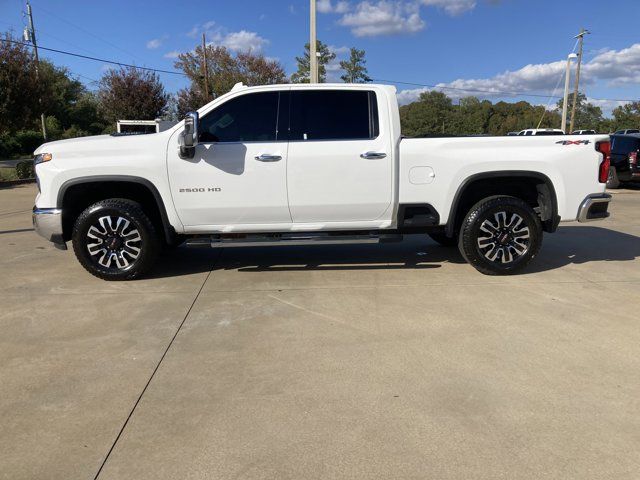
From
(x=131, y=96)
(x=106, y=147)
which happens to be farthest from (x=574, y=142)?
(x=131, y=96)

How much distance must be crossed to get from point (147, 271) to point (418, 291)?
3.01 metres

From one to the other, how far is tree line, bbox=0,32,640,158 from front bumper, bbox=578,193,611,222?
6.62 ft

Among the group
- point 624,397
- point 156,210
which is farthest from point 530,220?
point 156,210

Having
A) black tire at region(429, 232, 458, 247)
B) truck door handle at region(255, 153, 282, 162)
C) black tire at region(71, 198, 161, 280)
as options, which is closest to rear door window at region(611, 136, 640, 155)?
black tire at region(429, 232, 458, 247)

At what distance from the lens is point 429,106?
72875 mm

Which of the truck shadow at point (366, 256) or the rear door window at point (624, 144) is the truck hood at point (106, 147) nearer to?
the truck shadow at point (366, 256)

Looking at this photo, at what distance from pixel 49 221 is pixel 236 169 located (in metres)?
2.08

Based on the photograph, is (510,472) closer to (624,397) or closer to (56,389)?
(624,397)

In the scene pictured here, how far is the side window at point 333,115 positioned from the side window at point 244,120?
0.23 metres

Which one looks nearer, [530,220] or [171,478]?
[171,478]

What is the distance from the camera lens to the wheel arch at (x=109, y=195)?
209 inches

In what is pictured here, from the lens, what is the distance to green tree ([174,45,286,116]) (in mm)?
37625

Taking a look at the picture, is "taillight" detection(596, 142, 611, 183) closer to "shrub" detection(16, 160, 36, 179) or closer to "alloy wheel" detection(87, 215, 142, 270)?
"alloy wheel" detection(87, 215, 142, 270)

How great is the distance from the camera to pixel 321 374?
11.5ft
